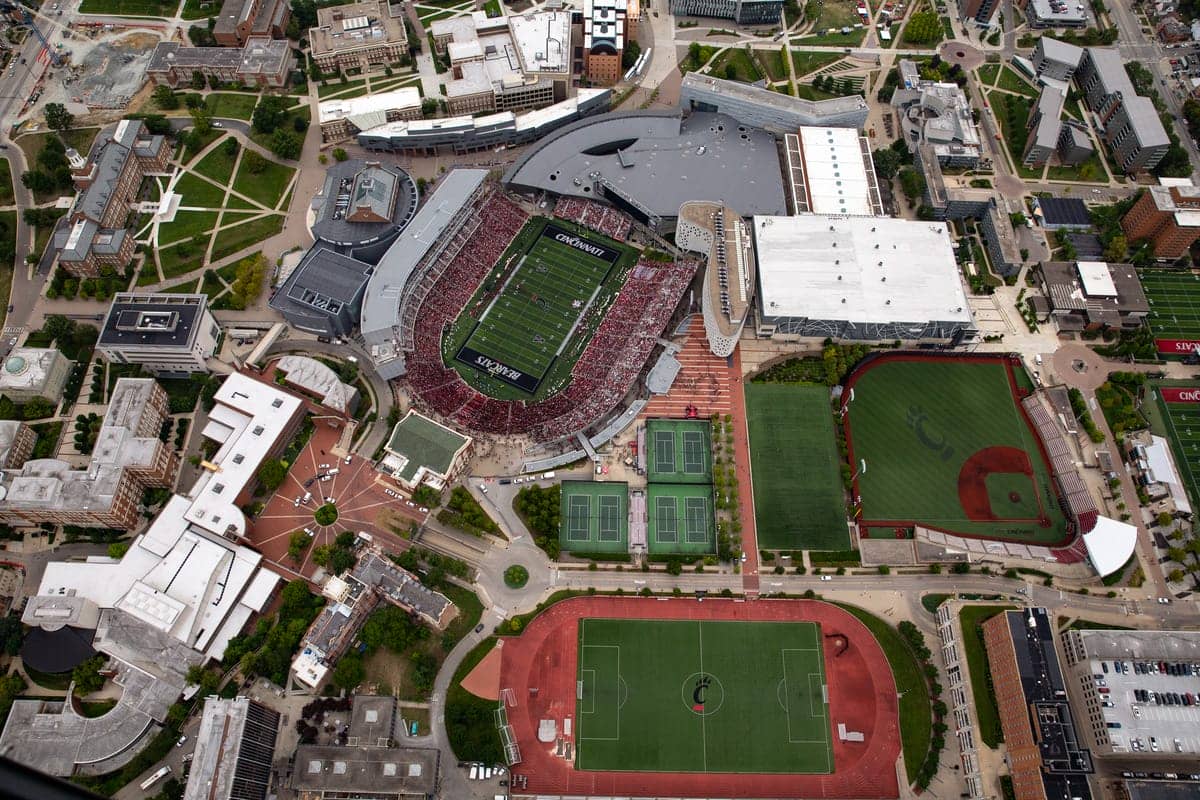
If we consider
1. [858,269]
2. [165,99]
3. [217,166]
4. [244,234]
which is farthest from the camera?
[165,99]

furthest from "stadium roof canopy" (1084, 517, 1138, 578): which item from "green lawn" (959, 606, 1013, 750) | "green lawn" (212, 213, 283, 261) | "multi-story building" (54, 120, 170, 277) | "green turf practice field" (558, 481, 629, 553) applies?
"multi-story building" (54, 120, 170, 277)

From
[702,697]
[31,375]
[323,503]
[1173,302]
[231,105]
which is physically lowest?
[702,697]

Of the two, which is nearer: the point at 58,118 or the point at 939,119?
the point at 58,118

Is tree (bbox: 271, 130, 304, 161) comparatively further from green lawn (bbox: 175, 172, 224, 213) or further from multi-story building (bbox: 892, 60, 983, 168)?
multi-story building (bbox: 892, 60, 983, 168)

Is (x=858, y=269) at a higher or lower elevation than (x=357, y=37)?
lower

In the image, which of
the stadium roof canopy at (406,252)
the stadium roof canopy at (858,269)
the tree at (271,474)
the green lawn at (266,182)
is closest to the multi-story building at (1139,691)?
the stadium roof canopy at (858,269)

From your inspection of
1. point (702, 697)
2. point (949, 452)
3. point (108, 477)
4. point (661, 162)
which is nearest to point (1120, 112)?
point (949, 452)

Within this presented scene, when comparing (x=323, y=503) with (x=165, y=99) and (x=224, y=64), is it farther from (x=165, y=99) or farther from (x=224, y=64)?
(x=224, y=64)
